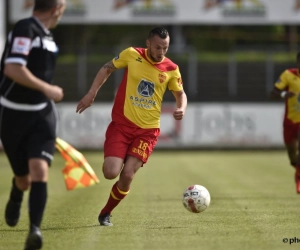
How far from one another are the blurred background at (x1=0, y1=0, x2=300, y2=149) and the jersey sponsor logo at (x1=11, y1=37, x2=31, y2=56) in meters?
21.7

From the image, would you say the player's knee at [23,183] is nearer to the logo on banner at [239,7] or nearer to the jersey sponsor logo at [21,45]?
the jersey sponsor logo at [21,45]

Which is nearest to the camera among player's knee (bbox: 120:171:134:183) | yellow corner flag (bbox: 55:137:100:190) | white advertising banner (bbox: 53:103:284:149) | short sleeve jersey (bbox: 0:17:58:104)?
short sleeve jersey (bbox: 0:17:58:104)

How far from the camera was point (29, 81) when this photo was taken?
22.9ft

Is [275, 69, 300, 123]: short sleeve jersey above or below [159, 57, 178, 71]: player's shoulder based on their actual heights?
below

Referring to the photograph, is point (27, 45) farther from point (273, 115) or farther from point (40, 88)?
point (273, 115)

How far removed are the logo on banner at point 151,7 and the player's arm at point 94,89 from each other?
1973 cm

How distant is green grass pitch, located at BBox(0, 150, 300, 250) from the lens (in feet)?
25.9

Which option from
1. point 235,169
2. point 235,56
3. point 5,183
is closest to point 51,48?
point 5,183

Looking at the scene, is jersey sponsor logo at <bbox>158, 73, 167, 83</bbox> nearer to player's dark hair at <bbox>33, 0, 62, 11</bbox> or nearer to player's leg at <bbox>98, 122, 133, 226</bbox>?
player's leg at <bbox>98, 122, 133, 226</bbox>

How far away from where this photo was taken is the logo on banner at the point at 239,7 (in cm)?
2908

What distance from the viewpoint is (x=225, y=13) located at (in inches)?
1152

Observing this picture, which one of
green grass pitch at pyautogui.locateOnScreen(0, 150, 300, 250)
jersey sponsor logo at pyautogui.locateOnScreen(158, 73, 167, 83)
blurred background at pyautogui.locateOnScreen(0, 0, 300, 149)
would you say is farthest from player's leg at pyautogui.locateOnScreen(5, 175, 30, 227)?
blurred background at pyautogui.locateOnScreen(0, 0, 300, 149)

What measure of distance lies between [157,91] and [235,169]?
434 inches

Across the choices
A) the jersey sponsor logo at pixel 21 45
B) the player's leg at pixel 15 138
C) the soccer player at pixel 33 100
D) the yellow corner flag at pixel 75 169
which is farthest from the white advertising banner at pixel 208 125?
the jersey sponsor logo at pixel 21 45
